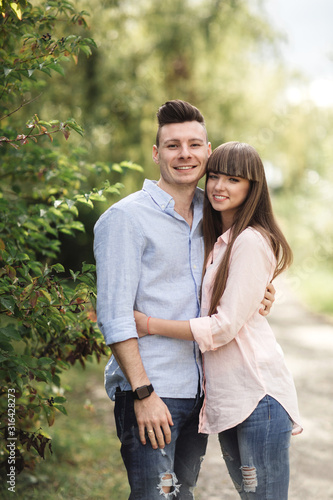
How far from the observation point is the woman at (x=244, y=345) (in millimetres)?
2094

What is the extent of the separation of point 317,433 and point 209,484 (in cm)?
150

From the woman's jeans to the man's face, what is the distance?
979 millimetres

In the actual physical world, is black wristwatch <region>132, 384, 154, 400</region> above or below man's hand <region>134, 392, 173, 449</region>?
above

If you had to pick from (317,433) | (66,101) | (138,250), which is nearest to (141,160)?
(66,101)

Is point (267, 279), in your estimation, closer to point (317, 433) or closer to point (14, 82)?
point (14, 82)

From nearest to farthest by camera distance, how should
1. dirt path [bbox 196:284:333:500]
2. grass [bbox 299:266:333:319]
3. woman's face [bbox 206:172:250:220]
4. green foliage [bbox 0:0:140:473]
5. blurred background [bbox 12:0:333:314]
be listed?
1. green foliage [bbox 0:0:140:473]
2. woman's face [bbox 206:172:250:220]
3. dirt path [bbox 196:284:333:500]
4. blurred background [bbox 12:0:333:314]
5. grass [bbox 299:266:333:319]

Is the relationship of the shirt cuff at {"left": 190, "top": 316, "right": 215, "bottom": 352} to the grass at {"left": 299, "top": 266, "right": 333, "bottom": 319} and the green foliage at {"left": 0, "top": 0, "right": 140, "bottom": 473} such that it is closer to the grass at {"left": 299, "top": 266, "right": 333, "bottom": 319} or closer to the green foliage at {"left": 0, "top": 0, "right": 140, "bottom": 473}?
the green foliage at {"left": 0, "top": 0, "right": 140, "bottom": 473}

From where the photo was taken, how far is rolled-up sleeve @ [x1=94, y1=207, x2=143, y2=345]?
6.64 ft

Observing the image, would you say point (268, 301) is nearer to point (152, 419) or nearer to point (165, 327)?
point (165, 327)

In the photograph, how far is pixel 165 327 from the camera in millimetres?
→ 2100

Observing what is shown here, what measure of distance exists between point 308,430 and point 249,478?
133 inches

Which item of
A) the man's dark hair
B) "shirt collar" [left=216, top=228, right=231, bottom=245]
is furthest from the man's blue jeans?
the man's dark hair

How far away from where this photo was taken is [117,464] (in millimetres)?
4320

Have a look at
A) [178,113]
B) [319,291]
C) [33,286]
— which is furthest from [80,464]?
[319,291]
